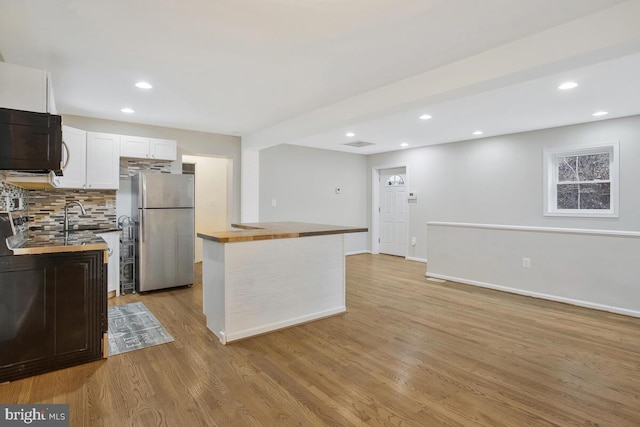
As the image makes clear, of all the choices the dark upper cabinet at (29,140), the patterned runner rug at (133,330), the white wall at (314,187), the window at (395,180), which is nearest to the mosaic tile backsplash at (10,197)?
the dark upper cabinet at (29,140)

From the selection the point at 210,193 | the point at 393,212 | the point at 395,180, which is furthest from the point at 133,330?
the point at 395,180

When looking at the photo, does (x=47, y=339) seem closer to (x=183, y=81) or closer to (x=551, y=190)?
(x=183, y=81)

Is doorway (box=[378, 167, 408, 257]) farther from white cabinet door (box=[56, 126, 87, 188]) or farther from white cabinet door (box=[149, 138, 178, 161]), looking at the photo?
white cabinet door (box=[56, 126, 87, 188])

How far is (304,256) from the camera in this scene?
3.34 metres

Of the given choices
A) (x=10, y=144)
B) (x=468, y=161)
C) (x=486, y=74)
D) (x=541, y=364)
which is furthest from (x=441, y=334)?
(x=468, y=161)

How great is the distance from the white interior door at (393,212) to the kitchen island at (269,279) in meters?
3.99

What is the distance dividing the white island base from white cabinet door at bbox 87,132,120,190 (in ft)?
6.99

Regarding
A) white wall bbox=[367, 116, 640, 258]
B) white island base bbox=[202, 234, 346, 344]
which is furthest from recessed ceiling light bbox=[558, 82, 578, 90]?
white island base bbox=[202, 234, 346, 344]

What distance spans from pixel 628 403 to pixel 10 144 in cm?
428

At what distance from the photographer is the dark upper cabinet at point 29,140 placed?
228 cm

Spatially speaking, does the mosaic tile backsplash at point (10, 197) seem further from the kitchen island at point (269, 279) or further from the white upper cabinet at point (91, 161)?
the kitchen island at point (269, 279)

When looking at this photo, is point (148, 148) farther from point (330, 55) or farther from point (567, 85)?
point (567, 85)

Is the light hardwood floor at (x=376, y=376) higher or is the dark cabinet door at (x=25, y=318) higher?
the dark cabinet door at (x=25, y=318)

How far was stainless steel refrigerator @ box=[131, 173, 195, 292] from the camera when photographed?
4.39 meters
